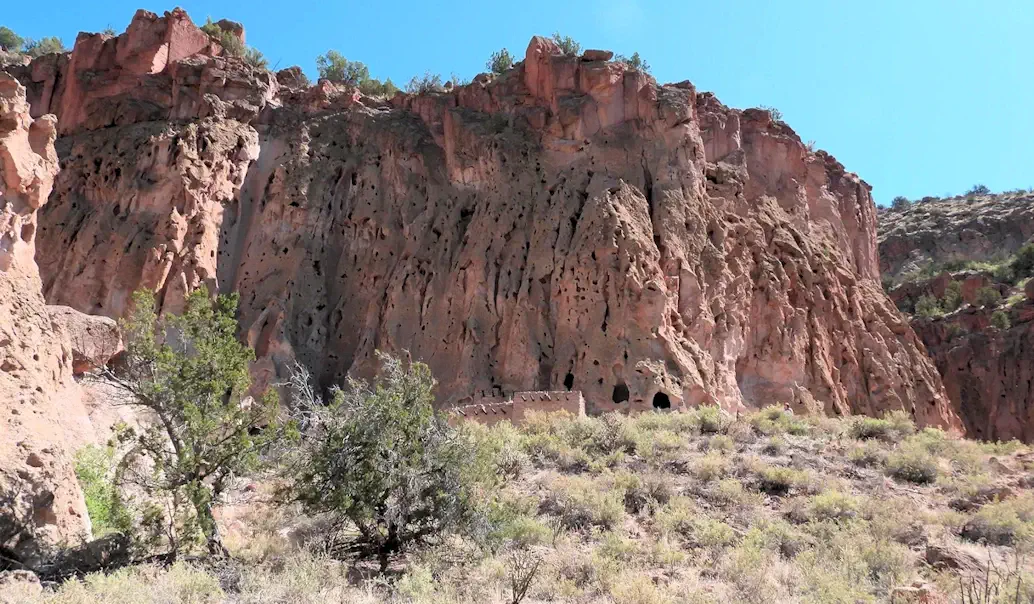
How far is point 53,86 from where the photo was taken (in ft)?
103

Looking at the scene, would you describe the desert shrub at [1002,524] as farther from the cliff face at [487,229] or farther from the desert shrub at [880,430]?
the cliff face at [487,229]

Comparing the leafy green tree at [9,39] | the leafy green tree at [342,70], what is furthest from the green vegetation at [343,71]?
the leafy green tree at [9,39]

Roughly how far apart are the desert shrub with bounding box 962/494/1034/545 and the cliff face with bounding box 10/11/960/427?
10624 mm

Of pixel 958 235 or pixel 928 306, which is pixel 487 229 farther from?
pixel 958 235

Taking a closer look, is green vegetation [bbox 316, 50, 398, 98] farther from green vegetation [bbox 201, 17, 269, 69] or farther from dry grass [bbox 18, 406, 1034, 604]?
dry grass [bbox 18, 406, 1034, 604]

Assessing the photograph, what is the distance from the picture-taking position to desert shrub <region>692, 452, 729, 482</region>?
1419cm

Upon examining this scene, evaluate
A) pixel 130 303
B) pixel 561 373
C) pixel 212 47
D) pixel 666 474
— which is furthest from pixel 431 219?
pixel 666 474

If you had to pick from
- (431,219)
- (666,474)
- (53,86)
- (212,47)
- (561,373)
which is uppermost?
(212,47)

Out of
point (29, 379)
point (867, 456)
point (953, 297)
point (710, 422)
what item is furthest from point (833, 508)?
point (953, 297)

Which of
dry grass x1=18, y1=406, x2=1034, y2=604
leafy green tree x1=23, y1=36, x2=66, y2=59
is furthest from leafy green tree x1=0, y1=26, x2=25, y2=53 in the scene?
dry grass x1=18, y1=406, x2=1034, y2=604

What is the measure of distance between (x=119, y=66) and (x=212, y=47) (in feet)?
12.3

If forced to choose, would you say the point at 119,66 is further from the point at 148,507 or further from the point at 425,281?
the point at 148,507

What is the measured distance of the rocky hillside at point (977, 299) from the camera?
35844 mm

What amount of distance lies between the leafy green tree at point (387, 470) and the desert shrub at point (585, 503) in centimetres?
182
